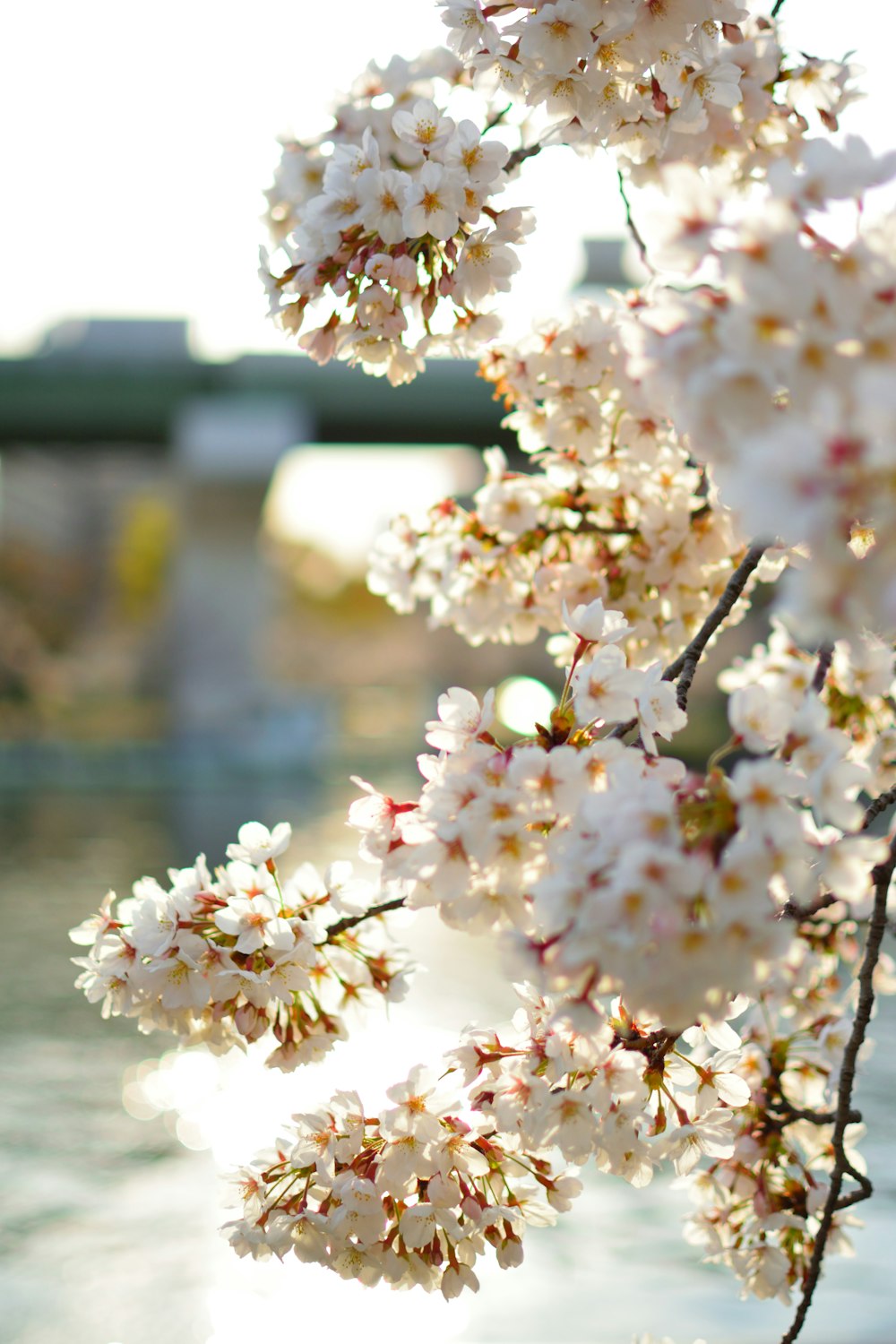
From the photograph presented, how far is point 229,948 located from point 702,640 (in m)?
0.57

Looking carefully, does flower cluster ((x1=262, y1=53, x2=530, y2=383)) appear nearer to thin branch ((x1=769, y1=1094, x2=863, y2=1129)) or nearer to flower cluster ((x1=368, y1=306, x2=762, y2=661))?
flower cluster ((x1=368, y1=306, x2=762, y2=661))

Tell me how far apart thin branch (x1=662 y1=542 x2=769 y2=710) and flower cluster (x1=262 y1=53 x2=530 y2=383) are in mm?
396

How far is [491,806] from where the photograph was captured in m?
1.07

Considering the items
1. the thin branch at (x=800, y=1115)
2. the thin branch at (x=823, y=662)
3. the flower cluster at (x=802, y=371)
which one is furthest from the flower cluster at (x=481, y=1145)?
the flower cluster at (x=802, y=371)

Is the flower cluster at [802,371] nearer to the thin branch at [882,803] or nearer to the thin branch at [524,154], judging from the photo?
the thin branch at [882,803]

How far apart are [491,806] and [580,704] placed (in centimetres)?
13

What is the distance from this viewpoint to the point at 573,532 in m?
2.01

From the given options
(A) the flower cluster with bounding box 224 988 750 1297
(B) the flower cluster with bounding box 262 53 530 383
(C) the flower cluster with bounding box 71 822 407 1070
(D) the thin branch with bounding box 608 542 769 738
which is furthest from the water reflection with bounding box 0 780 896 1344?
(B) the flower cluster with bounding box 262 53 530 383

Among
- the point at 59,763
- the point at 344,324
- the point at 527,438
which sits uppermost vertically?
the point at 59,763

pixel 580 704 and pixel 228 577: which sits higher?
pixel 228 577

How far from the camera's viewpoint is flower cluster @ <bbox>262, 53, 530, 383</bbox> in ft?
4.57

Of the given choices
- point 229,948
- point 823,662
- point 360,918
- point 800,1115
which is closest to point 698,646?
point 823,662

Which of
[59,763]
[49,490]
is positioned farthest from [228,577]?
[49,490]

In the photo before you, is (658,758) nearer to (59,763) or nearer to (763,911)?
(763,911)
